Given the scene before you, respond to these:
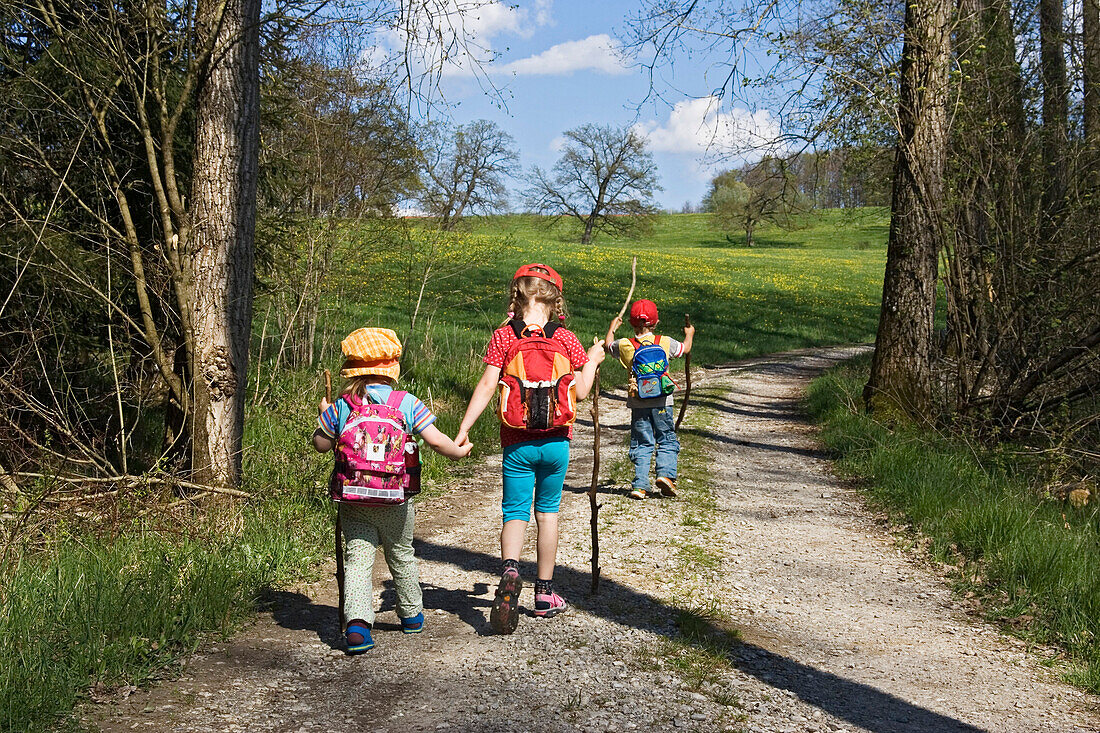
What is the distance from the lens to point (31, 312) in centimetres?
736

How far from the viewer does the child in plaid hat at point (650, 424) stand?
7656 mm

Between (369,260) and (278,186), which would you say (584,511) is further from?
(369,260)

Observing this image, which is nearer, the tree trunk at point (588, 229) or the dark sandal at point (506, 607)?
the dark sandal at point (506, 607)

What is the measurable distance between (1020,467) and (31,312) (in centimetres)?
897

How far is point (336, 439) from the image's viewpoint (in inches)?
171

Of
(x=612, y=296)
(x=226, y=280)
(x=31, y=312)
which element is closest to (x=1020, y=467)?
(x=226, y=280)

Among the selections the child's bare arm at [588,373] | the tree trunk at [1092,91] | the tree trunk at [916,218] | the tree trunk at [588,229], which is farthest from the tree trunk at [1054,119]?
the tree trunk at [588,229]

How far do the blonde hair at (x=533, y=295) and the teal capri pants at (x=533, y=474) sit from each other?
0.71m

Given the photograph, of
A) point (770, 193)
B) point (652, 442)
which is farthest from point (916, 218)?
point (652, 442)

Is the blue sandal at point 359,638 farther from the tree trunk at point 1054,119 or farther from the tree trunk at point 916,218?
the tree trunk at point 1054,119

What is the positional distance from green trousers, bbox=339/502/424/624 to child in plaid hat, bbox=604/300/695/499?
3550 mm

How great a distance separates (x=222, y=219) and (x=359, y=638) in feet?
11.1

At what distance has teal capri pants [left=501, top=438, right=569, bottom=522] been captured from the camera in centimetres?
478

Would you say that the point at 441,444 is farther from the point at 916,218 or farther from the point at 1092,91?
the point at 1092,91
